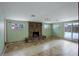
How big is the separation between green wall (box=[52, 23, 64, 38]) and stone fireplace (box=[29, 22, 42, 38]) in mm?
516

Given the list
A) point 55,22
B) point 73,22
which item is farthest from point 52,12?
point 73,22

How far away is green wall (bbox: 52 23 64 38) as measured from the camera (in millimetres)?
2562

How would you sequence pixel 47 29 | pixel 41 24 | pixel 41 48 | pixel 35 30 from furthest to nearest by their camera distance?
pixel 41 48
pixel 35 30
pixel 41 24
pixel 47 29

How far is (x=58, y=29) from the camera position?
261 centimetres

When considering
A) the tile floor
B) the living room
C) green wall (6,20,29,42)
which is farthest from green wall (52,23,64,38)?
green wall (6,20,29,42)

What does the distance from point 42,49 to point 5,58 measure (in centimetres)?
252

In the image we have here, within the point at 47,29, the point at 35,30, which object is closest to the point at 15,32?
the point at 35,30

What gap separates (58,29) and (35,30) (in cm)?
104

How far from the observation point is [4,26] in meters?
2.64

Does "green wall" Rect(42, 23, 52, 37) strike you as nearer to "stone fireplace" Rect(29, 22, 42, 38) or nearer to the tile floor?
"stone fireplace" Rect(29, 22, 42, 38)

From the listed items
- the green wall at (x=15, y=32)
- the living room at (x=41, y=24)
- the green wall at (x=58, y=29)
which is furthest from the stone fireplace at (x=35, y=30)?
the green wall at (x=58, y=29)

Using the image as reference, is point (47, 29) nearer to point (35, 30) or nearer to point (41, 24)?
point (41, 24)

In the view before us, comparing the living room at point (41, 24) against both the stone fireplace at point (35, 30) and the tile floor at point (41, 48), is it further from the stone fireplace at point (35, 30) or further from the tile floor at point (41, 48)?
the tile floor at point (41, 48)

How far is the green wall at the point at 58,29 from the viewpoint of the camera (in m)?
2.56
